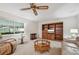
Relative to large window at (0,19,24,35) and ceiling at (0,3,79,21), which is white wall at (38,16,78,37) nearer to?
ceiling at (0,3,79,21)

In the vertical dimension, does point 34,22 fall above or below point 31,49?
above

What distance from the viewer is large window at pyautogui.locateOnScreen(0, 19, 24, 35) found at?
69.4 inches

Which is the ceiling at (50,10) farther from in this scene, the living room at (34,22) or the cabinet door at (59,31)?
the cabinet door at (59,31)

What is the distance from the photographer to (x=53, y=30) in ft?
5.99

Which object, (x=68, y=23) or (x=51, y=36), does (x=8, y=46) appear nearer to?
(x=51, y=36)

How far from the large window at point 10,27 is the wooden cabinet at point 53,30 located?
380 mm

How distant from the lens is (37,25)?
6.02 feet

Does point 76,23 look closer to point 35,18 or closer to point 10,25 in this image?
point 35,18

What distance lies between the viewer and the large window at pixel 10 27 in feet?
5.78

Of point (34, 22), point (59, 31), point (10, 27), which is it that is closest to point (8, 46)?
point (10, 27)

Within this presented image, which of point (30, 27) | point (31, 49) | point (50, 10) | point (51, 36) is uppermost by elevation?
point (50, 10)

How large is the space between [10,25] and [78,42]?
1.13 metres

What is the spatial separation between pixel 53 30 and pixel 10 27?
711mm
